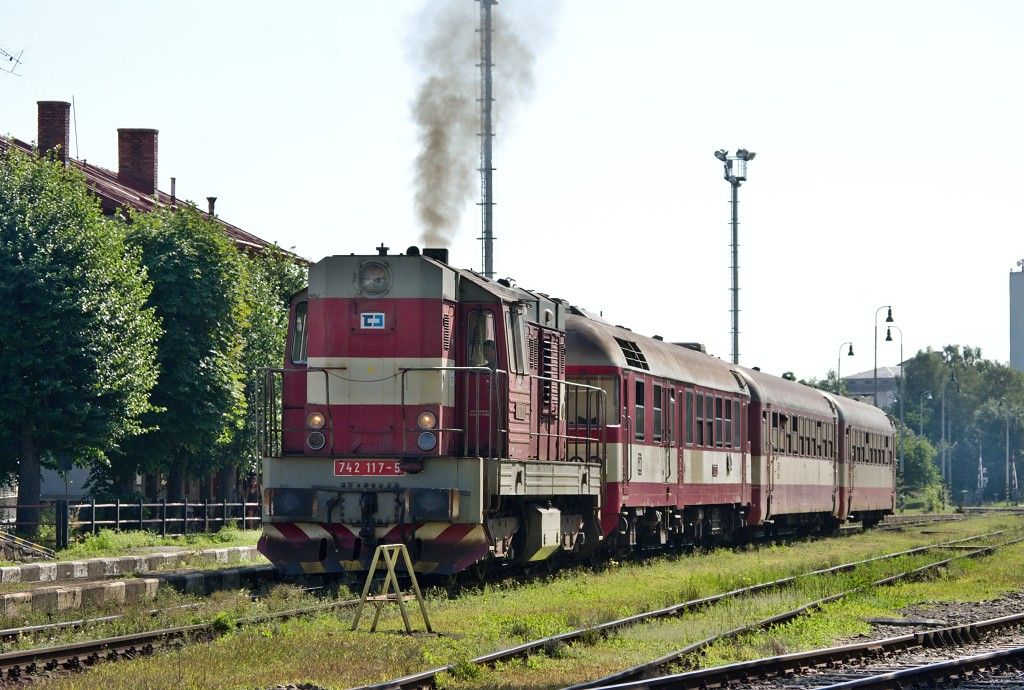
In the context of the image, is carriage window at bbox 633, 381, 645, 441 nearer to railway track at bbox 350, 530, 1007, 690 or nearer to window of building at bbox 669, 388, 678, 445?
window of building at bbox 669, 388, 678, 445

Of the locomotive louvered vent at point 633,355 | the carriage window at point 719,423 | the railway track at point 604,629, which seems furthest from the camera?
the carriage window at point 719,423

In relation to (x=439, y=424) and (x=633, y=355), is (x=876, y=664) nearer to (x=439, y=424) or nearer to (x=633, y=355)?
(x=439, y=424)

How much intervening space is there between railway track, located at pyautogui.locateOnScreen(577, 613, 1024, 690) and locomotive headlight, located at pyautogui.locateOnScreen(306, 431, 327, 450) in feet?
25.7

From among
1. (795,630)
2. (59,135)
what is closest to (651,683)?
(795,630)

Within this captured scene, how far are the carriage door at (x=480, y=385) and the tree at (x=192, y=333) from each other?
21855mm

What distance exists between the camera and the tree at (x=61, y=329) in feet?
112

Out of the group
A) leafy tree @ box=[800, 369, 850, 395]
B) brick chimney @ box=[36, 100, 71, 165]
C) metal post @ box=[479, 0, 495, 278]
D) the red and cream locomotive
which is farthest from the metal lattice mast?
leafy tree @ box=[800, 369, 850, 395]

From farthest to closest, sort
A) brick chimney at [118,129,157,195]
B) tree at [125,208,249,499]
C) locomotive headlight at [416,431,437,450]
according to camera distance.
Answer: brick chimney at [118,129,157,195], tree at [125,208,249,499], locomotive headlight at [416,431,437,450]

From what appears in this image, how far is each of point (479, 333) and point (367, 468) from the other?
2556 millimetres

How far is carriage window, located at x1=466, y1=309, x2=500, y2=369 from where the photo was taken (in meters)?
21.3

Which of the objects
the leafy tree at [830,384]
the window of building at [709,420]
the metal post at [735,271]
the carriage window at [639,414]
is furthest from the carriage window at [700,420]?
the leafy tree at [830,384]

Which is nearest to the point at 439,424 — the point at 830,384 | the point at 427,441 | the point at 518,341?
the point at 427,441

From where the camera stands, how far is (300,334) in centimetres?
2145

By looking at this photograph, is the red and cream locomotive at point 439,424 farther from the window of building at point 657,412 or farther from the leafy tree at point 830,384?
the leafy tree at point 830,384
